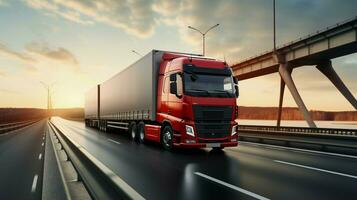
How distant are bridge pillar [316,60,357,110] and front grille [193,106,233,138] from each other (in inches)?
1242

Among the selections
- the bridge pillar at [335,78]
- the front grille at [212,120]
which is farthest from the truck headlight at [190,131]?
the bridge pillar at [335,78]

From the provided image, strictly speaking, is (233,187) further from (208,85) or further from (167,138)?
(167,138)

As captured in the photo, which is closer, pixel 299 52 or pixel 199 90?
pixel 199 90

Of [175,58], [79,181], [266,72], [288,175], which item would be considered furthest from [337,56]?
[79,181]

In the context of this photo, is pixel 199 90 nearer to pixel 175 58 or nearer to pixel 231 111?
pixel 231 111

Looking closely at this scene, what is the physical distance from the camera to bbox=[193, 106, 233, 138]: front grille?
12.6 metres

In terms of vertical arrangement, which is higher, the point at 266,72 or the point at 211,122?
the point at 266,72

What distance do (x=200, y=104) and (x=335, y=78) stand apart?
110 ft

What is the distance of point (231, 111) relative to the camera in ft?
43.4

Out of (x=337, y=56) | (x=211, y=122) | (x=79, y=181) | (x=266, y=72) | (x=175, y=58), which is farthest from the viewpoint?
(x=266, y=72)

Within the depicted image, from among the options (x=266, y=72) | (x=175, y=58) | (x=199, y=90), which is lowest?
(x=199, y=90)

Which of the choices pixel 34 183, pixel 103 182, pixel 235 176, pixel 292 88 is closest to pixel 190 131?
pixel 235 176

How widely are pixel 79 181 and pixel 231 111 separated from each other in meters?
7.40

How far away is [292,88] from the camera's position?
4231 centimetres
